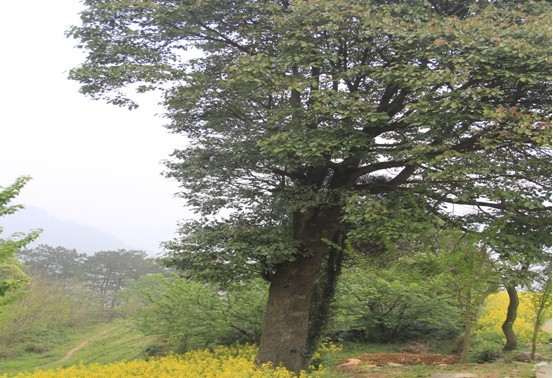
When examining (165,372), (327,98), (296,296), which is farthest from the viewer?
(296,296)

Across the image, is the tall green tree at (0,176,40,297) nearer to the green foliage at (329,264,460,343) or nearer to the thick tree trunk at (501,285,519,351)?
the green foliage at (329,264,460,343)

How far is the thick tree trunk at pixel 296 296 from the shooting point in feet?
27.5

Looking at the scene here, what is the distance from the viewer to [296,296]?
8.54m

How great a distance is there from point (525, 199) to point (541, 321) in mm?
4674

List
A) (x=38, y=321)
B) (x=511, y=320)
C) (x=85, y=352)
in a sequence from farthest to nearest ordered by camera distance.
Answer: (x=38, y=321), (x=85, y=352), (x=511, y=320)

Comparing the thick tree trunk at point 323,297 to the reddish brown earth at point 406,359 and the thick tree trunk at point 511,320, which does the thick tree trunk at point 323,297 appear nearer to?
the reddish brown earth at point 406,359

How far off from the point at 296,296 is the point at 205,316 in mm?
4640

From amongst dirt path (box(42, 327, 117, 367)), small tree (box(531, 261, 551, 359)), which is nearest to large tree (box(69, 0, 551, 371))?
small tree (box(531, 261, 551, 359))

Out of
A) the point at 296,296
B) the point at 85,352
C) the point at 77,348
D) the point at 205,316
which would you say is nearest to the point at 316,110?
the point at 296,296

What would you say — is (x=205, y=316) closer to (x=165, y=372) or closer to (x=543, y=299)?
(x=165, y=372)

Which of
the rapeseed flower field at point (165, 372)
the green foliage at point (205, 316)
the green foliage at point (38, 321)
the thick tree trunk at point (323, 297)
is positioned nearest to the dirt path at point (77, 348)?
the green foliage at point (38, 321)

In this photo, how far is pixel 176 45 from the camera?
889 cm

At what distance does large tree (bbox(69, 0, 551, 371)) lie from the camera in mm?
6285

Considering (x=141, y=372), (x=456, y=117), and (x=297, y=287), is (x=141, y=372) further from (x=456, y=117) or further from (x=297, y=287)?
(x=456, y=117)
